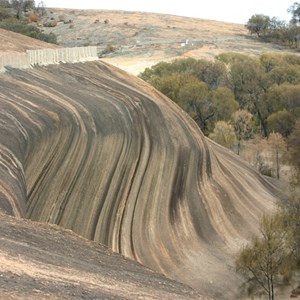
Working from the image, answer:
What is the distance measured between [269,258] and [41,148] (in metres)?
9.51

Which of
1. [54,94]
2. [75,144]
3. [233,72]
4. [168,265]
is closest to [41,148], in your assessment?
[75,144]

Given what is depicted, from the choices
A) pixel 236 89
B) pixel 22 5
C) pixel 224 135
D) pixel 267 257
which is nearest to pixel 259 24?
pixel 22 5

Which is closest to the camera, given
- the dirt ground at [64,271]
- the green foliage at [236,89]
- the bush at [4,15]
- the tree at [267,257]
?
the dirt ground at [64,271]

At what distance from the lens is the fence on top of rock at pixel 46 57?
2391 centimetres

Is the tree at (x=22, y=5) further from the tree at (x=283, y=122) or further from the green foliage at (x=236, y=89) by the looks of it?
the tree at (x=283, y=122)

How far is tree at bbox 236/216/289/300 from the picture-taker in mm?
20234

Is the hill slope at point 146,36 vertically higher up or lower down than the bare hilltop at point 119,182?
higher up

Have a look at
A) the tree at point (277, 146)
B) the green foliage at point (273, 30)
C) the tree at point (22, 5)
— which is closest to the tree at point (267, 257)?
the tree at point (277, 146)

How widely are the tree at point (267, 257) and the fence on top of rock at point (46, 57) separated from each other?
12873mm

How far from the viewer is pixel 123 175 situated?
2283cm

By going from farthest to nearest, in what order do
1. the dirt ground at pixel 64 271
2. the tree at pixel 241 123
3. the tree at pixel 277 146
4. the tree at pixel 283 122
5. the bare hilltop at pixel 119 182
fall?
1. the tree at pixel 283 122
2. the tree at pixel 241 123
3. the tree at pixel 277 146
4. the bare hilltop at pixel 119 182
5. the dirt ground at pixel 64 271

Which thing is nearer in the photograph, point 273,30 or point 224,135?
point 224,135

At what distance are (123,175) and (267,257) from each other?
6.81 metres

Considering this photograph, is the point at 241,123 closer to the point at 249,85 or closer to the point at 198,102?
the point at 198,102
